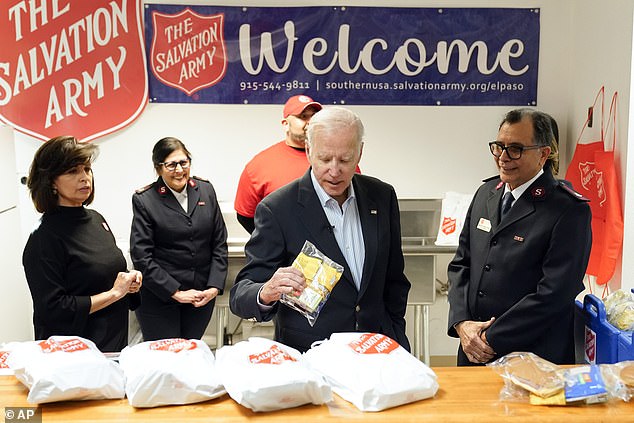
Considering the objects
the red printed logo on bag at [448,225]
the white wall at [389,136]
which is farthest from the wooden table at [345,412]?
the white wall at [389,136]

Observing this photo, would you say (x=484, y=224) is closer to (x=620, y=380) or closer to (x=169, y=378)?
(x=620, y=380)

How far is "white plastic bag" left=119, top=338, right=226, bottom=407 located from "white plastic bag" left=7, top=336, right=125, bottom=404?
0.16 ft

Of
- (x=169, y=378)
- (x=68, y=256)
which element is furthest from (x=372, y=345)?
(x=68, y=256)

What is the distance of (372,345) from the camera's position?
1.51m

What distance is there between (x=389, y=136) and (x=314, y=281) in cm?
281

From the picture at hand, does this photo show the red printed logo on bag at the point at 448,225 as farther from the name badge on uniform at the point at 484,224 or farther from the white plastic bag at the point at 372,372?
the white plastic bag at the point at 372,372

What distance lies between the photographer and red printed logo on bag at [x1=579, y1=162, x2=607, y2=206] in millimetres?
3629

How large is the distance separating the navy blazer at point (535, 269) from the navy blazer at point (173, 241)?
5.61 ft

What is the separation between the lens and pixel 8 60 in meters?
4.17

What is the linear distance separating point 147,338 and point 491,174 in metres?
2.50

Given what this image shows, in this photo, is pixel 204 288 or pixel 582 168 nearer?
pixel 204 288

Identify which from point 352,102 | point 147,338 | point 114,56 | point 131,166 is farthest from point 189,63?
point 147,338

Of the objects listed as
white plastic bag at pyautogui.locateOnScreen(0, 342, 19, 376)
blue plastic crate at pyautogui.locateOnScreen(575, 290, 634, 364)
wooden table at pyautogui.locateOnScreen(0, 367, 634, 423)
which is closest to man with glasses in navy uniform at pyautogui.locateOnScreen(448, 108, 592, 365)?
blue plastic crate at pyautogui.locateOnScreen(575, 290, 634, 364)

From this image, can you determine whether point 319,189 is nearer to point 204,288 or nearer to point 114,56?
point 204,288
